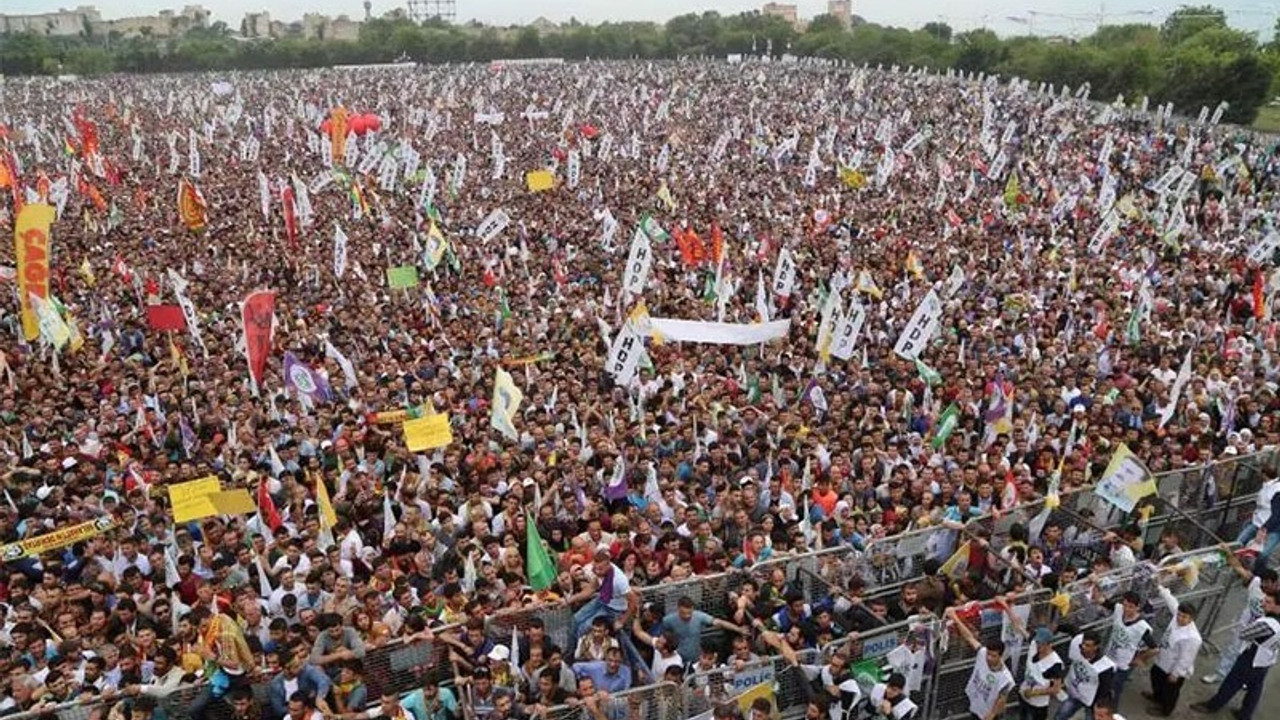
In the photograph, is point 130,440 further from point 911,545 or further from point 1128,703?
point 1128,703

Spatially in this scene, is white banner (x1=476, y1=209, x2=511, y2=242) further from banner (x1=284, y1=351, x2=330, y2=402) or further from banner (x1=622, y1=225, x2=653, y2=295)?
banner (x1=284, y1=351, x2=330, y2=402)

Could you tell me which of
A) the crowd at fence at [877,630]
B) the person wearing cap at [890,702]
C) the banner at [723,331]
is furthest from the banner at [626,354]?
the person wearing cap at [890,702]

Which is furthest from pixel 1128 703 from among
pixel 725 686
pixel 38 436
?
pixel 38 436

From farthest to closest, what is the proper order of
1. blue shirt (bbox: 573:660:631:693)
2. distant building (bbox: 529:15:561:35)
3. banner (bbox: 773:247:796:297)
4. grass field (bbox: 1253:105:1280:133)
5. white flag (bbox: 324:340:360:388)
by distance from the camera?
1. distant building (bbox: 529:15:561:35)
2. grass field (bbox: 1253:105:1280:133)
3. banner (bbox: 773:247:796:297)
4. white flag (bbox: 324:340:360:388)
5. blue shirt (bbox: 573:660:631:693)

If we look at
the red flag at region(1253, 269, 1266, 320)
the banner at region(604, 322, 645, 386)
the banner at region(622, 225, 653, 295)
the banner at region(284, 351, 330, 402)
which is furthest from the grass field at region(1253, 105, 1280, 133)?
the banner at region(284, 351, 330, 402)

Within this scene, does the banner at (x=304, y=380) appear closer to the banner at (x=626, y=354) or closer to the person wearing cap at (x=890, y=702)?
the banner at (x=626, y=354)

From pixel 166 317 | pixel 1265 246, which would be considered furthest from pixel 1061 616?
pixel 1265 246
